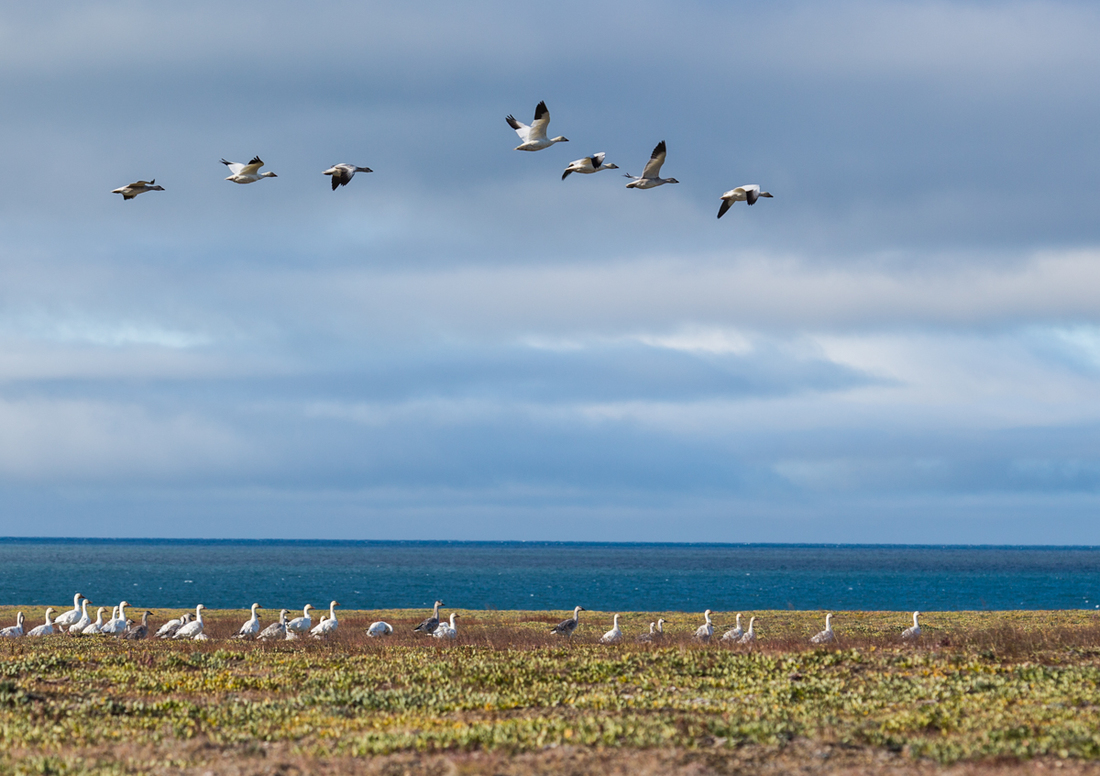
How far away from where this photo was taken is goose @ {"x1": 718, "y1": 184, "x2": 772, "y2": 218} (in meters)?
29.4

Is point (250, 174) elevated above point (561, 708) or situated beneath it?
elevated above

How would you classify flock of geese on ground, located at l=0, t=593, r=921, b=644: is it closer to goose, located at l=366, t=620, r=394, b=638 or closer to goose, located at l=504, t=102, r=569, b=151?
goose, located at l=366, t=620, r=394, b=638

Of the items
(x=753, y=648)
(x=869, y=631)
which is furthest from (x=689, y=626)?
(x=753, y=648)

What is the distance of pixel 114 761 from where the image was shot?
13836 mm

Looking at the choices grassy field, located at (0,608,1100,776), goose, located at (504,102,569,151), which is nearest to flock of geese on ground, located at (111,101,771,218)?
goose, located at (504,102,569,151)

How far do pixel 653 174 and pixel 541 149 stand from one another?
3.31 metres

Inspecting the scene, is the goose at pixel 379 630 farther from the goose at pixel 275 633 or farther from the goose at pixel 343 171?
the goose at pixel 343 171

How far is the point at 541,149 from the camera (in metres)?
29.7

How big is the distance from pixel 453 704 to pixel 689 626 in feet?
100

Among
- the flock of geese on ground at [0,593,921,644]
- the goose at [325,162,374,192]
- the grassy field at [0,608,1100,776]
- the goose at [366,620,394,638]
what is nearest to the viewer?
the grassy field at [0,608,1100,776]

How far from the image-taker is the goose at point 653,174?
1169 inches

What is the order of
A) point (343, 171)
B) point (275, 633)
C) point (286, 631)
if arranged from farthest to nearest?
point (275, 633), point (286, 631), point (343, 171)

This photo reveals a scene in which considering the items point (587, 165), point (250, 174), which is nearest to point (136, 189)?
point (250, 174)

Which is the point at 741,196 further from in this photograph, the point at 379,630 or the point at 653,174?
the point at 379,630
